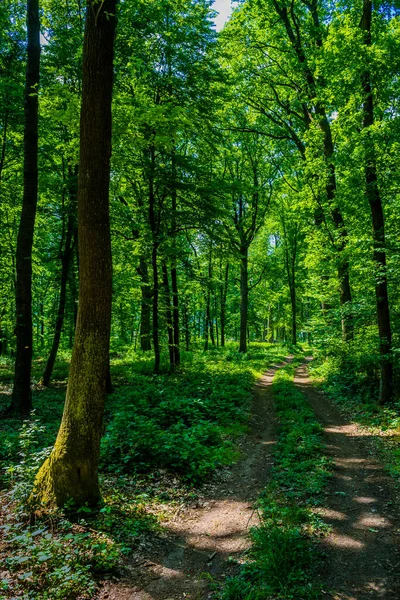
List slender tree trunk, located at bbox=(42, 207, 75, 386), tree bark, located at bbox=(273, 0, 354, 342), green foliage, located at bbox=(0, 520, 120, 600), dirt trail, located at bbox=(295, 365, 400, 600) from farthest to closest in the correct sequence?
tree bark, located at bbox=(273, 0, 354, 342)
slender tree trunk, located at bbox=(42, 207, 75, 386)
dirt trail, located at bbox=(295, 365, 400, 600)
green foliage, located at bbox=(0, 520, 120, 600)

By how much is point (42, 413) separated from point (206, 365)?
9712mm

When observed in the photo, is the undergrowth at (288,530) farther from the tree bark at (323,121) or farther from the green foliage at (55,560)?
the tree bark at (323,121)

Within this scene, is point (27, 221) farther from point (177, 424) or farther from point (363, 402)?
point (363, 402)

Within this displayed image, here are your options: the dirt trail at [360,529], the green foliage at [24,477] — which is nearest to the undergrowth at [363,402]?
the dirt trail at [360,529]

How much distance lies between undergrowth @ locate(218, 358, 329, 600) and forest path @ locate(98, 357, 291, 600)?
247 mm

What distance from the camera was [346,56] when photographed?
32.4 feet

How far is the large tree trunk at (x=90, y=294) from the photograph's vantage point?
4695 mm

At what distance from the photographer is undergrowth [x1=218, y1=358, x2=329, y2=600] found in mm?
3680

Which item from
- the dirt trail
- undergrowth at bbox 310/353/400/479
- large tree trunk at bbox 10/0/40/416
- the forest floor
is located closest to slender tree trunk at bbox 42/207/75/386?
large tree trunk at bbox 10/0/40/416

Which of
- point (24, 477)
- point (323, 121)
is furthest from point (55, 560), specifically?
point (323, 121)

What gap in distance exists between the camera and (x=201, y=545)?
4711 mm

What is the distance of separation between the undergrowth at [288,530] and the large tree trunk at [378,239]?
→ 12.0 feet

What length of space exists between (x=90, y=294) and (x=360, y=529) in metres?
4.97

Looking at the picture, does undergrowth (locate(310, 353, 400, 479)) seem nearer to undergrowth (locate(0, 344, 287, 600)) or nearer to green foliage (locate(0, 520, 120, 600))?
undergrowth (locate(0, 344, 287, 600))
